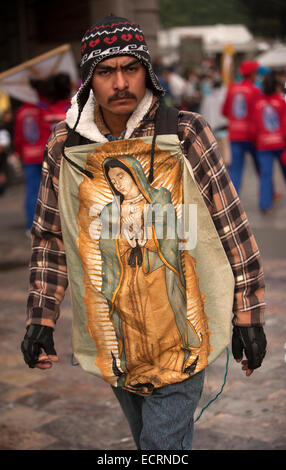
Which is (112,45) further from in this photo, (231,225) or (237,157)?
(237,157)

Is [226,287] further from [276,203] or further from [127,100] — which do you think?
[276,203]

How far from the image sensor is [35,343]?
267 cm

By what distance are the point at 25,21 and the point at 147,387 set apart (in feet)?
51.6

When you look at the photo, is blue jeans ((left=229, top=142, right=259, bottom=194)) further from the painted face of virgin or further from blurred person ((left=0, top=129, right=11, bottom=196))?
the painted face of virgin

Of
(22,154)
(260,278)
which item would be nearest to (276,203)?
(22,154)

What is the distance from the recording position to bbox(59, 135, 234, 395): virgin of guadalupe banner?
2.44 meters

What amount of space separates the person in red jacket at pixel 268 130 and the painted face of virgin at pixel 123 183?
25.3 ft

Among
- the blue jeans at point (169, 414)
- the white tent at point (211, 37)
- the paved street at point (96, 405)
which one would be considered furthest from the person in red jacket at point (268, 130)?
the white tent at point (211, 37)

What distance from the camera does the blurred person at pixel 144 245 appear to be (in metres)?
2.45

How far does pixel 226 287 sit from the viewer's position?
98.2 inches

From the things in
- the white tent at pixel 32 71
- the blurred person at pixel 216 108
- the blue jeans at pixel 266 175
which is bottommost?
the blue jeans at pixel 266 175

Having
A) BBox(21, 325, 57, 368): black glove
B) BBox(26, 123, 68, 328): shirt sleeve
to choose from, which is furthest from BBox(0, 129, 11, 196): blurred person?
BBox(21, 325, 57, 368): black glove

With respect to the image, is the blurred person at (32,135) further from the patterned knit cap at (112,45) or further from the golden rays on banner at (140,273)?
the golden rays on banner at (140,273)
